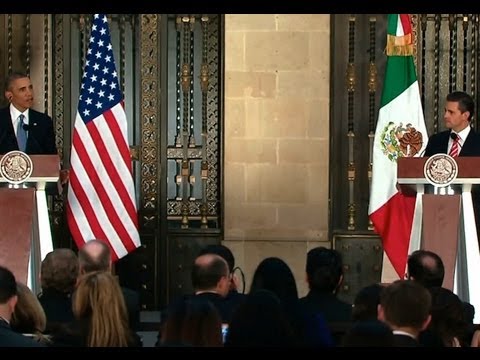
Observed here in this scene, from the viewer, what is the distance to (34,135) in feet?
47.8

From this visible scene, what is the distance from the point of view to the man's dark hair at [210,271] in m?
9.95

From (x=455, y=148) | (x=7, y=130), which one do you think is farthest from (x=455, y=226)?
(x=7, y=130)

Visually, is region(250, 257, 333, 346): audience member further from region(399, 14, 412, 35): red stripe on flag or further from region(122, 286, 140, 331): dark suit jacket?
region(399, 14, 412, 35): red stripe on flag

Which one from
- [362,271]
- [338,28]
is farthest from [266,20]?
[362,271]

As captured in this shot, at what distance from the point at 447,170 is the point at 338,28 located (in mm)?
3936

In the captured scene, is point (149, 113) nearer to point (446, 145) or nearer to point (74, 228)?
point (74, 228)

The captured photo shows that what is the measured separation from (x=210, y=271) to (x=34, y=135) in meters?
4.96

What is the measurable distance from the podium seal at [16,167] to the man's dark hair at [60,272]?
128 inches

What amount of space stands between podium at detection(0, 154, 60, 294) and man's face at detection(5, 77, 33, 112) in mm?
1185

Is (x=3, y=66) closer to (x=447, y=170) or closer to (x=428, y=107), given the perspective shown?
(x=428, y=107)

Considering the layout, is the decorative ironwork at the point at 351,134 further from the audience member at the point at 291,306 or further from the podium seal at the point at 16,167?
the audience member at the point at 291,306

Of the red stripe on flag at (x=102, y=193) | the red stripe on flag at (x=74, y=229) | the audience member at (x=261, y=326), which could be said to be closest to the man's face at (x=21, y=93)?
the red stripe on flag at (x=102, y=193)

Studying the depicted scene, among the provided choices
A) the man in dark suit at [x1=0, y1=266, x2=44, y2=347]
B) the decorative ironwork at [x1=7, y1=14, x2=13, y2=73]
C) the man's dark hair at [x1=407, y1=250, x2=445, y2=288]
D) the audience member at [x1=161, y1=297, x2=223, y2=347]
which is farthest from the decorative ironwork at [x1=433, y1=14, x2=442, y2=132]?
the audience member at [x1=161, y1=297, x2=223, y2=347]

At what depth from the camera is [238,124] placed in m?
16.2
